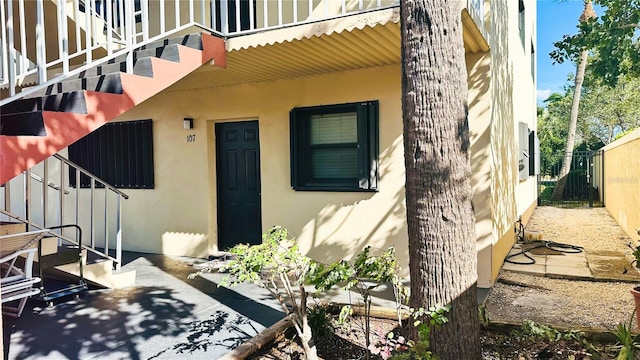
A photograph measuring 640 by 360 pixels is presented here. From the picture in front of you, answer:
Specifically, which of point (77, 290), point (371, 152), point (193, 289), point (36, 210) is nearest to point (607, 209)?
point (371, 152)

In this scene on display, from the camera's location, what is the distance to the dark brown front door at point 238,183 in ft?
22.2

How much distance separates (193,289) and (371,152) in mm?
2920

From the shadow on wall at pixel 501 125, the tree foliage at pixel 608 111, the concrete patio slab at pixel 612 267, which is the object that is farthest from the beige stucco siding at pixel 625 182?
the tree foliage at pixel 608 111

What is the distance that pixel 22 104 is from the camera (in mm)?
3875

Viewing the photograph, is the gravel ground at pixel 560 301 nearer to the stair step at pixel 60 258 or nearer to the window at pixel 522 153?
the window at pixel 522 153

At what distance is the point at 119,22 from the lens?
19.9ft

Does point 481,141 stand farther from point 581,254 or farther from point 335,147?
point 581,254

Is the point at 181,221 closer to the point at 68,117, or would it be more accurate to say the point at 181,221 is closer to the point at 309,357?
the point at 68,117

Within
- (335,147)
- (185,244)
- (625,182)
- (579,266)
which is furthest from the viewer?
(625,182)

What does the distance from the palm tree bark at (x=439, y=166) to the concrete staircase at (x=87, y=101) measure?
2512 millimetres

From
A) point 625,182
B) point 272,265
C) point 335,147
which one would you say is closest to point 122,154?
point 335,147

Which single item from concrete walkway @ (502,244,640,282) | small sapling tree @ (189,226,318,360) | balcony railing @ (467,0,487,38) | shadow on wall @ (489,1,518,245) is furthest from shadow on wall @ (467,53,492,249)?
small sapling tree @ (189,226,318,360)

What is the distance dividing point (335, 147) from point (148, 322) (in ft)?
10.8

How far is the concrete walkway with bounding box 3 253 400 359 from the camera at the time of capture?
3.53 metres
